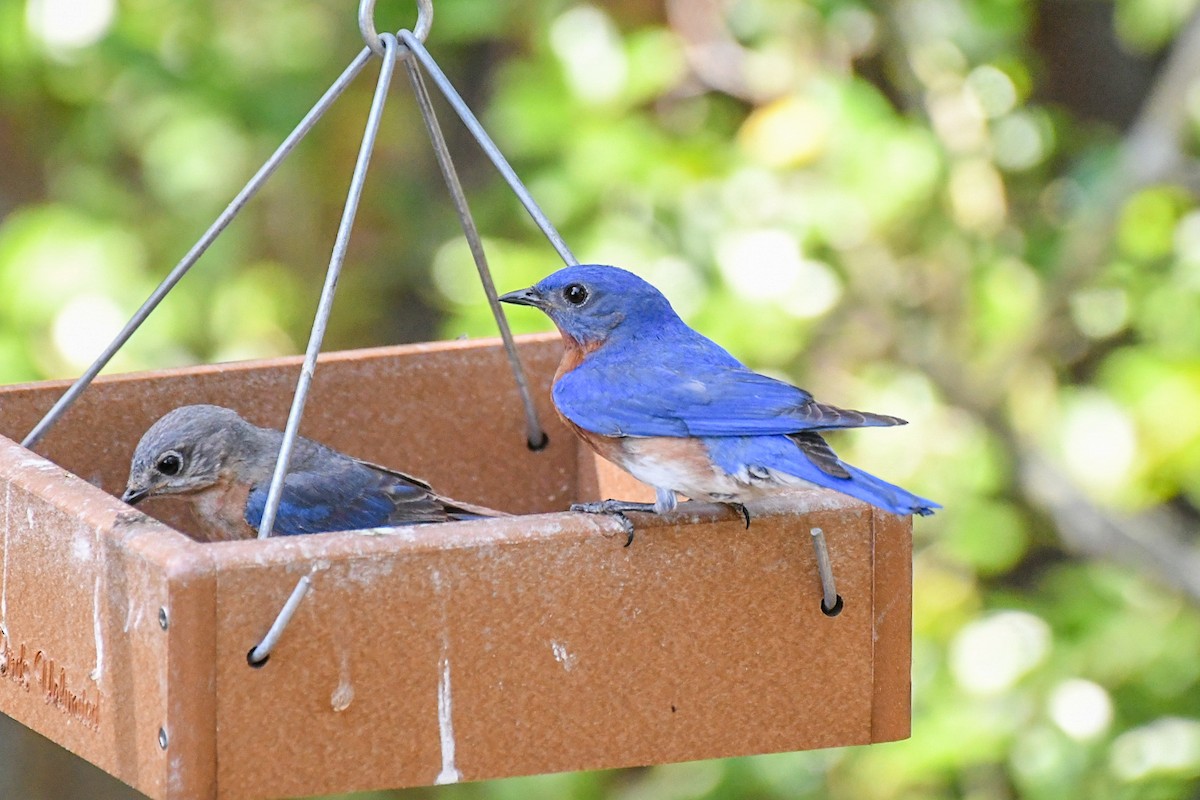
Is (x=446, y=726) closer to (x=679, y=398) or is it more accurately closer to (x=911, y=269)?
(x=679, y=398)

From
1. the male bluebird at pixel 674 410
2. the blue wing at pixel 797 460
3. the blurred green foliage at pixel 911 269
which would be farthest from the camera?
the blurred green foliage at pixel 911 269

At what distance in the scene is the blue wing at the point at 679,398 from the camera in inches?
135

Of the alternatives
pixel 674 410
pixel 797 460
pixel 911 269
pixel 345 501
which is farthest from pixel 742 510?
pixel 911 269

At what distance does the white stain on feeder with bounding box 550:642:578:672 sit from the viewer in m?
3.11

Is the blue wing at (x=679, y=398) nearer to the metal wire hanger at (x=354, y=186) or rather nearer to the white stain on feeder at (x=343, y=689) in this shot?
the metal wire hanger at (x=354, y=186)

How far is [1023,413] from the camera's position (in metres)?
6.42

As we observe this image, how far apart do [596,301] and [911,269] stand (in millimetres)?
2799

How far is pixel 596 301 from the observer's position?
12.8ft

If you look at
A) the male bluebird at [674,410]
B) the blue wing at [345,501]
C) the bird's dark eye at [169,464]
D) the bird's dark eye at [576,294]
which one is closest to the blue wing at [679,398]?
the male bluebird at [674,410]

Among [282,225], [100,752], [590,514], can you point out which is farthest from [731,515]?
[282,225]

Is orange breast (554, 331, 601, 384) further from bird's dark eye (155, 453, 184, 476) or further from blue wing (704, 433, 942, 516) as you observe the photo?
bird's dark eye (155, 453, 184, 476)

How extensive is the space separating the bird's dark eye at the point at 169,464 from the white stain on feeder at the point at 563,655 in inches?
44.6

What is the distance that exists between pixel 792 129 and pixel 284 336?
2.72m

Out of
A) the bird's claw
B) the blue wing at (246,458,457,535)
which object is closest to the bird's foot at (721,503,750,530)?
the bird's claw
